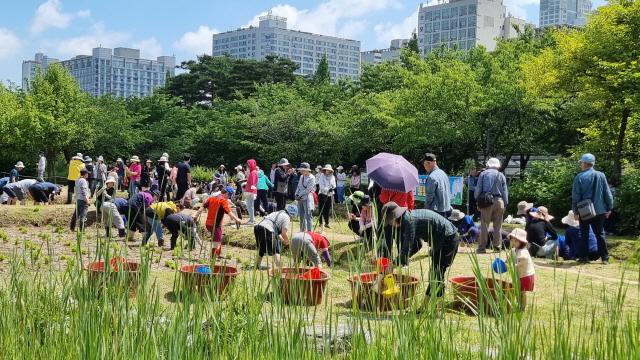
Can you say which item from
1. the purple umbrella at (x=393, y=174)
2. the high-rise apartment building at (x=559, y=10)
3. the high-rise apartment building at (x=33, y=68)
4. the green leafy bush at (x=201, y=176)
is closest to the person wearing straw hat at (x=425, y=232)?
the purple umbrella at (x=393, y=174)

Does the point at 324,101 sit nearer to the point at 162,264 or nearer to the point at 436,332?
the point at 162,264

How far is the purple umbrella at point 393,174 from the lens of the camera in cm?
714

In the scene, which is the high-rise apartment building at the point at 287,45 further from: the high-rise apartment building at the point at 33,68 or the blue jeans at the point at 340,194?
the blue jeans at the point at 340,194

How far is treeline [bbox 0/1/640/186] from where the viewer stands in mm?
14289

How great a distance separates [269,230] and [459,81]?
40.6 feet

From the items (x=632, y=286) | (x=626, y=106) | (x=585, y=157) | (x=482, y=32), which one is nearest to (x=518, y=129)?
(x=626, y=106)

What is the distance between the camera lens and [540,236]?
9586 millimetres

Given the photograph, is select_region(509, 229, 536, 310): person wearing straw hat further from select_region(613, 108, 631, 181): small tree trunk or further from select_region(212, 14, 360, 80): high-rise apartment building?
select_region(212, 14, 360, 80): high-rise apartment building

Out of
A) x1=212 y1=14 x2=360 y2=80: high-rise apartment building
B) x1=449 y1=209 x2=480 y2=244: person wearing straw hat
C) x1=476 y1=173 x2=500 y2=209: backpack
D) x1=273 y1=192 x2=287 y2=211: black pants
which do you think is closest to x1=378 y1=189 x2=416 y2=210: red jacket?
x1=476 y1=173 x2=500 y2=209: backpack

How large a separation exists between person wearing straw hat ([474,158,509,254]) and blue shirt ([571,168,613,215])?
0.98m

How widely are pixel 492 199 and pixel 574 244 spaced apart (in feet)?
4.38

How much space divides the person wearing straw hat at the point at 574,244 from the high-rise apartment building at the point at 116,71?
101949 mm

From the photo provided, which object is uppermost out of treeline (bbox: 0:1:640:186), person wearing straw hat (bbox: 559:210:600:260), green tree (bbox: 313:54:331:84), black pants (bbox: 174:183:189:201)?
green tree (bbox: 313:54:331:84)

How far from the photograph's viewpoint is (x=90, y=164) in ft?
54.4
